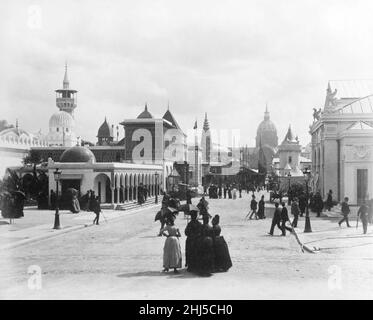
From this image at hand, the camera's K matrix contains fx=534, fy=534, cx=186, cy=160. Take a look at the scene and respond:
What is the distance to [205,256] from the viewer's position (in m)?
12.7

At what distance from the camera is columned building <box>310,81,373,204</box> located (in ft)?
114

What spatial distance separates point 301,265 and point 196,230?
2965 millimetres

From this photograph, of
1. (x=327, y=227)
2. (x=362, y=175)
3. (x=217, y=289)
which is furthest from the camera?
(x=362, y=175)

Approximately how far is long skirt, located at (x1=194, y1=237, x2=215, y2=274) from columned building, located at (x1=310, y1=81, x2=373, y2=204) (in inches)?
813

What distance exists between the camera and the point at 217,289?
11219 mm

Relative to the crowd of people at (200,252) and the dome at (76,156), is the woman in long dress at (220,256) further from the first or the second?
the dome at (76,156)

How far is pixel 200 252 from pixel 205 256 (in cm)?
20

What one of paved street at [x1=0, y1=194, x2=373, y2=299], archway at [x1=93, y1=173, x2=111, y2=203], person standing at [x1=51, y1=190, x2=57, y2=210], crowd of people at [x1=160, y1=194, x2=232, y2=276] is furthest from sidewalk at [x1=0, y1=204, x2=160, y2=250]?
archway at [x1=93, y1=173, x2=111, y2=203]

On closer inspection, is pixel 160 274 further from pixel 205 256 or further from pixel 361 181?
pixel 361 181

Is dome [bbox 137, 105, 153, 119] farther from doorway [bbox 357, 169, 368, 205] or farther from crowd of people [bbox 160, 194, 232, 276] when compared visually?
crowd of people [bbox 160, 194, 232, 276]

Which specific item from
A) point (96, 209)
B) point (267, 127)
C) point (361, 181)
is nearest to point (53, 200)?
point (96, 209)

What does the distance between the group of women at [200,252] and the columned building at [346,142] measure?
20.2m
